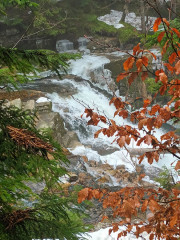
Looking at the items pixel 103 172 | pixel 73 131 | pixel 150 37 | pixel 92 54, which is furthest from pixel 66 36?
pixel 150 37

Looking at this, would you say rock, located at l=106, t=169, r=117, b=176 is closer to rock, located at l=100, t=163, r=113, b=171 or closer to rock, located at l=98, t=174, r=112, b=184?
rock, located at l=100, t=163, r=113, b=171

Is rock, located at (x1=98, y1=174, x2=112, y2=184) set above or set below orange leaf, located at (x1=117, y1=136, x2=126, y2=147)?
below

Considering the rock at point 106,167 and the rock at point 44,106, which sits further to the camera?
the rock at point 44,106

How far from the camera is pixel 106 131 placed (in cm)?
257

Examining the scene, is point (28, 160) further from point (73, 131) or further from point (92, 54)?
point (92, 54)

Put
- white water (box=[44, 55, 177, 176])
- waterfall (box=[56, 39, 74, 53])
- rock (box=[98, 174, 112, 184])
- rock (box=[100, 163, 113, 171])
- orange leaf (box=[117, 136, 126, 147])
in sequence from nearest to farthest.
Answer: orange leaf (box=[117, 136, 126, 147])
rock (box=[98, 174, 112, 184])
rock (box=[100, 163, 113, 171])
white water (box=[44, 55, 177, 176])
waterfall (box=[56, 39, 74, 53])

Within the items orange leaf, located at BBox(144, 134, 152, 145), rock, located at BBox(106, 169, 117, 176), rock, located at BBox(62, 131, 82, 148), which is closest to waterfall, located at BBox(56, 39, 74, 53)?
rock, located at BBox(62, 131, 82, 148)

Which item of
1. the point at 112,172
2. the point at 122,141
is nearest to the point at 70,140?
the point at 112,172

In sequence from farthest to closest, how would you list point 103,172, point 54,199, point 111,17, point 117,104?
point 111,17 < point 103,172 < point 117,104 < point 54,199

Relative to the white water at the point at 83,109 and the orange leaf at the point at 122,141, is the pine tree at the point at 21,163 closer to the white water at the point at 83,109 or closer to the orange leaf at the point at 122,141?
the orange leaf at the point at 122,141

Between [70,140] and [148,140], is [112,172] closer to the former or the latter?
[70,140]

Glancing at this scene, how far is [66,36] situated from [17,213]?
19267 mm

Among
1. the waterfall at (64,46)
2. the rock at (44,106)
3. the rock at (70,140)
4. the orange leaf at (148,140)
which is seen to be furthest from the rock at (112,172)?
the waterfall at (64,46)

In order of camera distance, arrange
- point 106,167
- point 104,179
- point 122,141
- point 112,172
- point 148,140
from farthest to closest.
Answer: point 106,167 → point 112,172 → point 104,179 → point 122,141 → point 148,140
